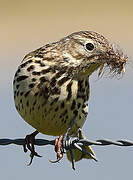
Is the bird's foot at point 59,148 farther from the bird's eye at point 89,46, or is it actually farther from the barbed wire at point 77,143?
the bird's eye at point 89,46

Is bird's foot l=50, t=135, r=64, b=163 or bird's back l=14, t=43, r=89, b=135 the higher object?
bird's back l=14, t=43, r=89, b=135

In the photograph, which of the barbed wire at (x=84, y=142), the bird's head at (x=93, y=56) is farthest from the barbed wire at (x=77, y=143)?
the bird's head at (x=93, y=56)

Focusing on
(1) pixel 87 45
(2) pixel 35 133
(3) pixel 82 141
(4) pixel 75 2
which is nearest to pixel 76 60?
(1) pixel 87 45

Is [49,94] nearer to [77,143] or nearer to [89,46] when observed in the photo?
[89,46]

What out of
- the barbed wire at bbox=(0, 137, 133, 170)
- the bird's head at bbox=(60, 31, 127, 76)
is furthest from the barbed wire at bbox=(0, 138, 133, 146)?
the bird's head at bbox=(60, 31, 127, 76)

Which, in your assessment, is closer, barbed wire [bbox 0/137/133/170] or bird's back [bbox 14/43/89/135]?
barbed wire [bbox 0/137/133/170]

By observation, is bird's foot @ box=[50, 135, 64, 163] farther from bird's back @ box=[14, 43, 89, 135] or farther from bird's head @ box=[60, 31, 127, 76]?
bird's head @ box=[60, 31, 127, 76]

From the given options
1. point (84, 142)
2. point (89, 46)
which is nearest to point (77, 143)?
point (84, 142)

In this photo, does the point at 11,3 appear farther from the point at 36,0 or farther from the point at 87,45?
the point at 87,45
